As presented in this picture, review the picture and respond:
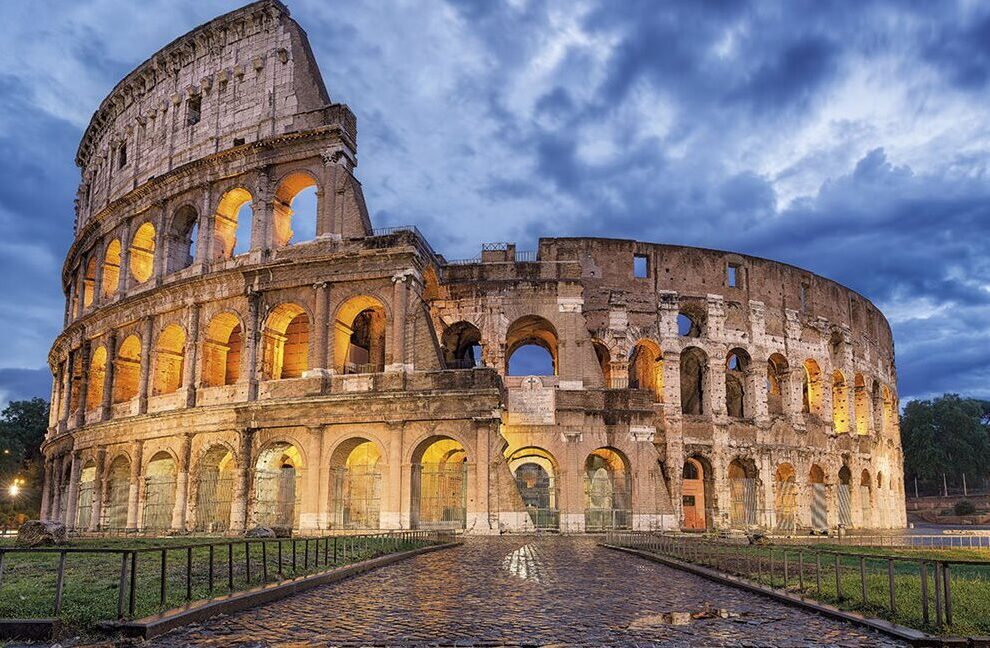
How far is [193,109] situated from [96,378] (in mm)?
11613

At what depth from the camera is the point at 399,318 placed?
82.4 ft

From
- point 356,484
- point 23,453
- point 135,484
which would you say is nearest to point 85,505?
point 135,484

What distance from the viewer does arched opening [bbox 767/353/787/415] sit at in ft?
109

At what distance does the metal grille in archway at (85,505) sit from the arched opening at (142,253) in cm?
794

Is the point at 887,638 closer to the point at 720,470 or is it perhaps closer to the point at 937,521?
the point at 720,470

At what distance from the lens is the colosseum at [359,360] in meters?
25.1

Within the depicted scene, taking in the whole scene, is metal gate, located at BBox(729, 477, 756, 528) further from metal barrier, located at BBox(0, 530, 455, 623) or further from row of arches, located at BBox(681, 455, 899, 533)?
metal barrier, located at BBox(0, 530, 455, 623)

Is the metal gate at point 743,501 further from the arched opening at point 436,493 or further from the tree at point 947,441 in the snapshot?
the tree at point 947,441

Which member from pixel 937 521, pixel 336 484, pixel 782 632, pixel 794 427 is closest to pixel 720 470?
pixel 794 427

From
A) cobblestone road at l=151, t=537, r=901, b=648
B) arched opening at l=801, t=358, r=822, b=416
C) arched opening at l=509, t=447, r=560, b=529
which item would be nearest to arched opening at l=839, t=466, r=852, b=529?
arched opening at l=801, t=358, r=822, b=416

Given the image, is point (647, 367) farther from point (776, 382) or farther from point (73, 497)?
point (73, 497)

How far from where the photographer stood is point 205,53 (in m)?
30.9

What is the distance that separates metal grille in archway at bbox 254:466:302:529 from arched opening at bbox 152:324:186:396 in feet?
18.2

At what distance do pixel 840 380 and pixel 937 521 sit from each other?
2213 centimetres
